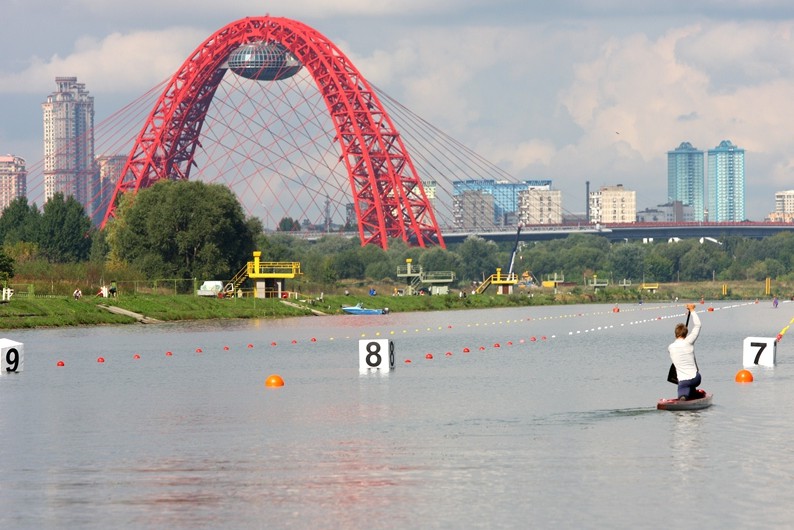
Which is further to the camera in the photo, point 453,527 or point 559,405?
point 559,405

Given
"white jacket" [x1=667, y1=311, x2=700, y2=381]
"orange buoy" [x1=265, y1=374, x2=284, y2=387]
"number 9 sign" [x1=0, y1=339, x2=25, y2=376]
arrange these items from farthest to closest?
"number 9 sign" [x1=0, y1=339, x2=25, y2=376], "orange buoy" [x1=265, y1=374, x2=284, y2=387], "white jacket" [x1=667, y1=311, x2=700, y2=381]

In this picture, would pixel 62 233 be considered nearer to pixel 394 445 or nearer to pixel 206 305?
pixel 206 305

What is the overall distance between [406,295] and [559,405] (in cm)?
9655

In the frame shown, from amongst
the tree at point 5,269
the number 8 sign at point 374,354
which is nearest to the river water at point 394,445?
the number 8 sign at point 374,354

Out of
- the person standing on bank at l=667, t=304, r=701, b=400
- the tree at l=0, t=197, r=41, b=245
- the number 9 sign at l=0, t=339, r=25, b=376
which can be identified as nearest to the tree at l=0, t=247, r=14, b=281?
the number 9 sign at l=0, t=339, r=25, b=376

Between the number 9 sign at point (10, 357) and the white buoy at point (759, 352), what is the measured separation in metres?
21.0

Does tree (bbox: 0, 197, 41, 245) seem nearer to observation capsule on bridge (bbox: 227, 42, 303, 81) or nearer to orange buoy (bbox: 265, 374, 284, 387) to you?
observation capsule on bridge (bbox: 227, 42, 303, 81)

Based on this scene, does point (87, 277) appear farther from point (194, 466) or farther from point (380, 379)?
point (194, 466)

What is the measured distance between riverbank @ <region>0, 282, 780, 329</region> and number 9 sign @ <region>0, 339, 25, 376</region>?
2705cm

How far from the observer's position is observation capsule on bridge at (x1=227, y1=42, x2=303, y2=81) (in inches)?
6088

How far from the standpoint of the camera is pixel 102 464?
876 inches

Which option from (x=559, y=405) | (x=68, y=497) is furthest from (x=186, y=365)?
(x=68, y=497)

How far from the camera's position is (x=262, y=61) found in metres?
155

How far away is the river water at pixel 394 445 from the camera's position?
17938mm
